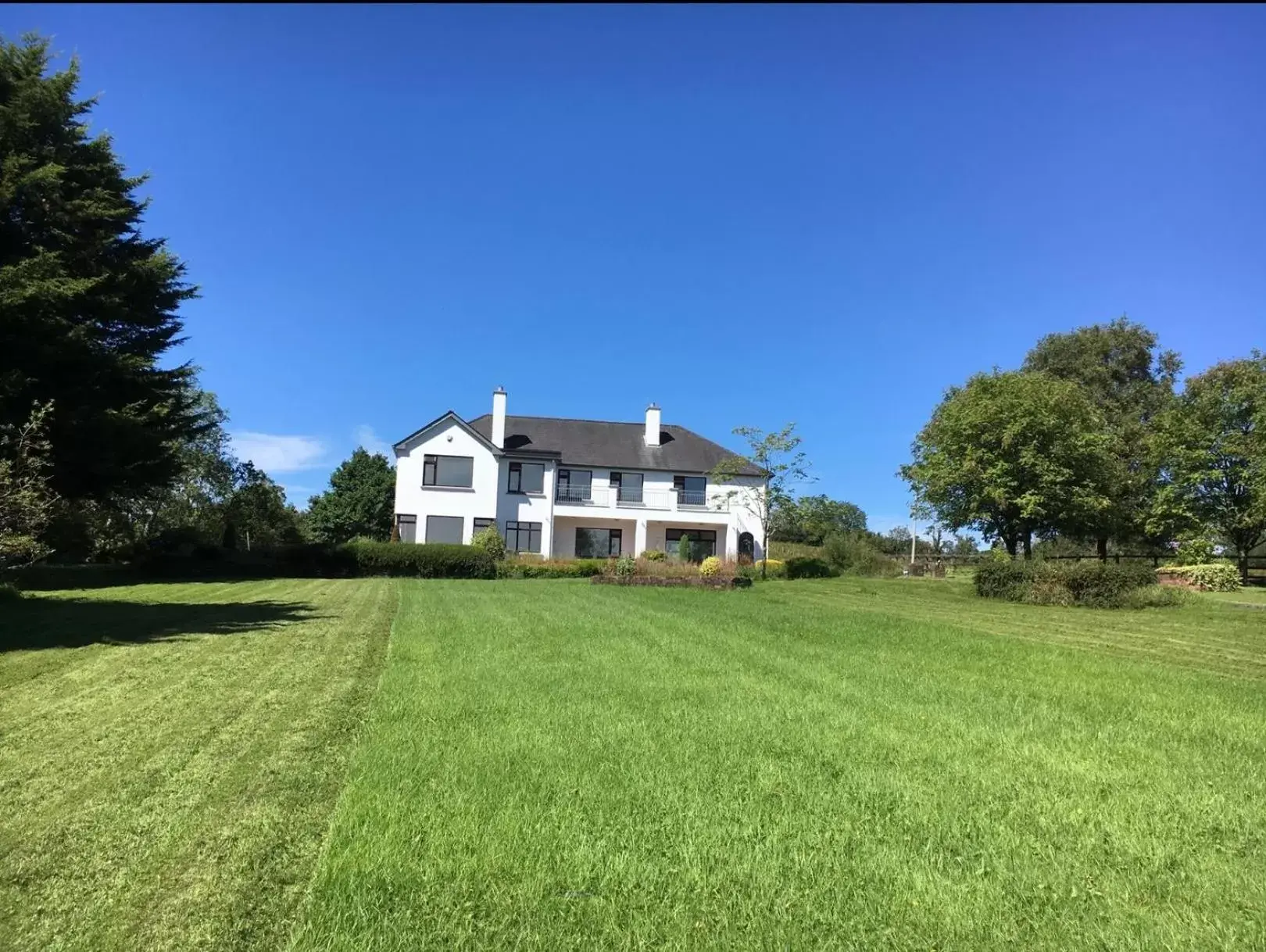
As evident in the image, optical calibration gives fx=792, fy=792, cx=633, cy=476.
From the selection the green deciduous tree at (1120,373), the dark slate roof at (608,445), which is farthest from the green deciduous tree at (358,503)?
the green deciduous tree at (1120,373)

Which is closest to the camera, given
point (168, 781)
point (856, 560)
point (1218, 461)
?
point (168, 781)

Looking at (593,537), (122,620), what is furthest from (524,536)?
(122,620)

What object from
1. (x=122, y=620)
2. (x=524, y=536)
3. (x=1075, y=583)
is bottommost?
(x=122, y=620)

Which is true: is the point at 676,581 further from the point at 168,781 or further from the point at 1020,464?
the point at 168,781

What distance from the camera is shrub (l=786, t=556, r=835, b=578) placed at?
109 ft

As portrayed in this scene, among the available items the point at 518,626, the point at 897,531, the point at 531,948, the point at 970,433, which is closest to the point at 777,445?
the point at 970,433

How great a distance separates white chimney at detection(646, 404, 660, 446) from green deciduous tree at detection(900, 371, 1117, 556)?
15811 mm

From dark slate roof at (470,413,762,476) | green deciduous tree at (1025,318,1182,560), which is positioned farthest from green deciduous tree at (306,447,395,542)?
green deciduous tree at (1025,318,1182,560)

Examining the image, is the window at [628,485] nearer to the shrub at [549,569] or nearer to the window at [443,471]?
the window at [443,471]

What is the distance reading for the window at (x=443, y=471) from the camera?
37.9 m

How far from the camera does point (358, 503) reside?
53312mm

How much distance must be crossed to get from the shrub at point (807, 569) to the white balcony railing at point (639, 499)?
6.96 metres

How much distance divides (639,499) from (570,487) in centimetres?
364

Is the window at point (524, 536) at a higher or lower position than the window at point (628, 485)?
lower
